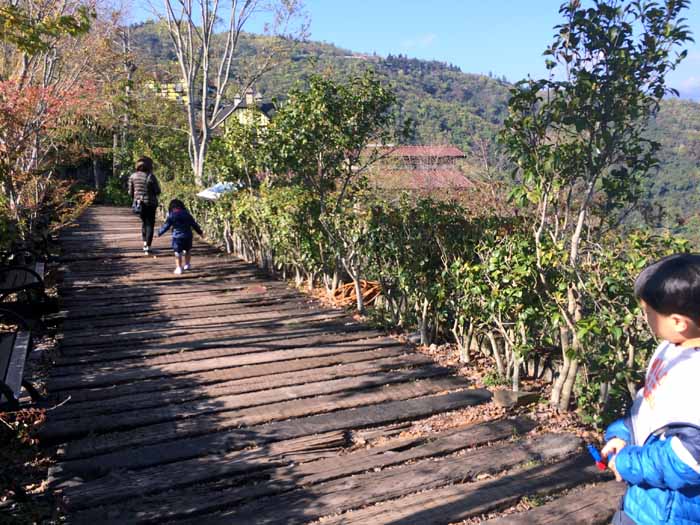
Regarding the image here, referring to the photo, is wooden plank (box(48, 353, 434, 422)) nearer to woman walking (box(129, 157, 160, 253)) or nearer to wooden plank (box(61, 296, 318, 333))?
wooden plank (box(61, 296, 318, 333))

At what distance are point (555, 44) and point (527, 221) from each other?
1.49 meters

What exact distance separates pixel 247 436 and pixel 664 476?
9.31 ft

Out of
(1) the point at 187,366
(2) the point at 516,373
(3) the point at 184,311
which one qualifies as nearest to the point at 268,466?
(1) the point at 187,366

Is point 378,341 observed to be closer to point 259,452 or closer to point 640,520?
point 259,452

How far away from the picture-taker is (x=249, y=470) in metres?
3.59

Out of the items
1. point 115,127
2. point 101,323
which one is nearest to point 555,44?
point 101,323

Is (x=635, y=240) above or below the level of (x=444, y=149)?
below

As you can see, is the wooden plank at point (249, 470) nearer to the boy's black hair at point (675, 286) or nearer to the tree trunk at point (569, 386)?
the tree trunk at point (569, 386)

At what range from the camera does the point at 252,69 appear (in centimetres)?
1909

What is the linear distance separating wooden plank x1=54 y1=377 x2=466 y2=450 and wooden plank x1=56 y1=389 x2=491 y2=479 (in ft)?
0.15

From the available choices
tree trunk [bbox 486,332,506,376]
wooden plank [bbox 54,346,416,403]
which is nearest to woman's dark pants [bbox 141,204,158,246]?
wooden plank [bbox 54,346,416,403]

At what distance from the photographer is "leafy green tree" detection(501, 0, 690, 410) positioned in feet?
13.8

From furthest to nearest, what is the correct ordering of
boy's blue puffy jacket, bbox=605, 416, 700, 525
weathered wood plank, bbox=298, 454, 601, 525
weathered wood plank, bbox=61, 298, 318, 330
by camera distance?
1. weathered wood plank, bbox=61, 298, 318, 330
2. weathered wood plank, bbox=298, 454, 601, 525
3. boy's blue puffy jacket, bbox=605, 416, 700, 525

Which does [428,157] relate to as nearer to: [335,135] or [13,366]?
[335,135]
